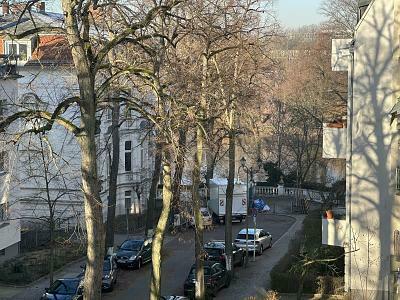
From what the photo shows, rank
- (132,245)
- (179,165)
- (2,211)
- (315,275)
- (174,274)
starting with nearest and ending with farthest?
(179,165)
(315,275)
(2,211)
(174,274)
(132,245)

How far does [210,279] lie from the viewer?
2589 centimetres

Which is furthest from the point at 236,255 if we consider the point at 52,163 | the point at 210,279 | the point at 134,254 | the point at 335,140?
the point at 335,140

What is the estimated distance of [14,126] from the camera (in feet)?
104

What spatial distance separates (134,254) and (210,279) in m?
5.90

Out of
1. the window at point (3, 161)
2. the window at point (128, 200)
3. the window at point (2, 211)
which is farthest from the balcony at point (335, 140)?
the window at point (128, 200)

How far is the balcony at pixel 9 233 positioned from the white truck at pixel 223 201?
16.1 m

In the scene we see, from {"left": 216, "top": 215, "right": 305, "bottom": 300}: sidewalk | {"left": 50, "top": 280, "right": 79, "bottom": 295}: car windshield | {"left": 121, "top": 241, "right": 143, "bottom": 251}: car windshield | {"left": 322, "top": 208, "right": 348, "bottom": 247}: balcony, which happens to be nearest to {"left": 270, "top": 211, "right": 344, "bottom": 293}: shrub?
{"left": 216, "top": 215, "right": 305, "bottom": 300}: sidewalk

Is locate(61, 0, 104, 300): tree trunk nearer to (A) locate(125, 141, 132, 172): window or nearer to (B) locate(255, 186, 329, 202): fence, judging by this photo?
(A) locate(125, 141, 132, 172): window

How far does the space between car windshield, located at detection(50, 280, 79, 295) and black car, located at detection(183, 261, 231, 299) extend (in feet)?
14.2

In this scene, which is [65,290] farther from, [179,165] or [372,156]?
[372,156]

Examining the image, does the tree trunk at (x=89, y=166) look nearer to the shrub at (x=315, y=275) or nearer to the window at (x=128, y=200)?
the shrub at (x=315, y=275)

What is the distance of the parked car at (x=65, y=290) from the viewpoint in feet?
76.0

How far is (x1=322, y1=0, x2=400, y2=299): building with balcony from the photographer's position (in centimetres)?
2122

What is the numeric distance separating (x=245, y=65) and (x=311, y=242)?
345 inches
